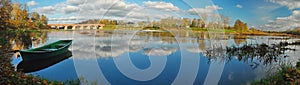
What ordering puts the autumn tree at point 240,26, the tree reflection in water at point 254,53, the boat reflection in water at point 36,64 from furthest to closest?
1. the autumn tree at point 240,26
2. the tree reflection in water at point 254,53
3. the boat reflection in water at point 36,64

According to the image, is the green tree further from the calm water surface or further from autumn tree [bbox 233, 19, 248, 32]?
autumn tree [bbox 233, 19, 248, 32]

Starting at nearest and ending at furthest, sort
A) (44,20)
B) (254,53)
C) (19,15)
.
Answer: (254,53)
(19,15)
(44,20)

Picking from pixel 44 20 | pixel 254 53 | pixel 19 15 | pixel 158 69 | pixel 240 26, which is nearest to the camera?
pixel 158 69

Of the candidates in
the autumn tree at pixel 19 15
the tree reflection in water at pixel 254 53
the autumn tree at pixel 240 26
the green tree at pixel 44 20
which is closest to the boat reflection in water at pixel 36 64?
the tree reflection in water at pixel 254 53

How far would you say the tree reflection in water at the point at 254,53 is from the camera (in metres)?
9.25

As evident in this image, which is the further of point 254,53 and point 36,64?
point 254,53

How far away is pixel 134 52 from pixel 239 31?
1047 centimetres

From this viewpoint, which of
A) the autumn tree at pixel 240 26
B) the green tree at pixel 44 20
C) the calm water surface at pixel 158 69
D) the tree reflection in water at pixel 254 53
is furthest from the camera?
the green tree at pixel 44 20

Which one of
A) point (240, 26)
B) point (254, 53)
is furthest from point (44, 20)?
point (254, 53)

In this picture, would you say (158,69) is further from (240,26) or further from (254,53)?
(240,26)

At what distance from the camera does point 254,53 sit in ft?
33.5

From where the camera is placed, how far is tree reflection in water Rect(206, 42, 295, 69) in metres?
9.25

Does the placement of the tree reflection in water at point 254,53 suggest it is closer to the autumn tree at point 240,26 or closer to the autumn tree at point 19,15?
the autumn tree at point 240,26

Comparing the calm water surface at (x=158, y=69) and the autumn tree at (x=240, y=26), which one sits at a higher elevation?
the autumn tree at (x=240, y=26)
